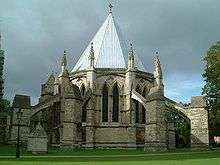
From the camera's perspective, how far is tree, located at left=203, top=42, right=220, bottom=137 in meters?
36.8

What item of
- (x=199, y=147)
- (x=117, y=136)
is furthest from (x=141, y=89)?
(x=199, y=147)

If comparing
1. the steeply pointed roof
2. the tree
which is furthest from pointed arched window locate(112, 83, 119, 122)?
the tree

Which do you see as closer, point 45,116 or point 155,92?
point 155,92

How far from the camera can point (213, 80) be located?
122ft

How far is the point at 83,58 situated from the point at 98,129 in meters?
10.5

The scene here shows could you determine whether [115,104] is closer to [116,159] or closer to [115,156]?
[115,156]

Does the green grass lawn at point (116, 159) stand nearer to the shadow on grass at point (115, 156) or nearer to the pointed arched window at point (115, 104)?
the shadow on grass at point (115, 156)

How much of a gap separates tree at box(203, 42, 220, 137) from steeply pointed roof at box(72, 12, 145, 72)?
10950 mm

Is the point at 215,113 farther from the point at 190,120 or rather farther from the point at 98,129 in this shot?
the point at 98,129

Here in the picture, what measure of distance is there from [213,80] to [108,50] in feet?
49.8

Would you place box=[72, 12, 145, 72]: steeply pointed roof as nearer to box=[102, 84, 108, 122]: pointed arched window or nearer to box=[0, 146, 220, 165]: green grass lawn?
box=[102, 84, 108, 122]: pointed arched window

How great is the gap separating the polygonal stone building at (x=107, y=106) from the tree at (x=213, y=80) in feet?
6.29

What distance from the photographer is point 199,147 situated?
40531 millimetres

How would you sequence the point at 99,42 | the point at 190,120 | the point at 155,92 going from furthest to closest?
the point at 99,42 < the point at 190,120 < the point at 155,92
